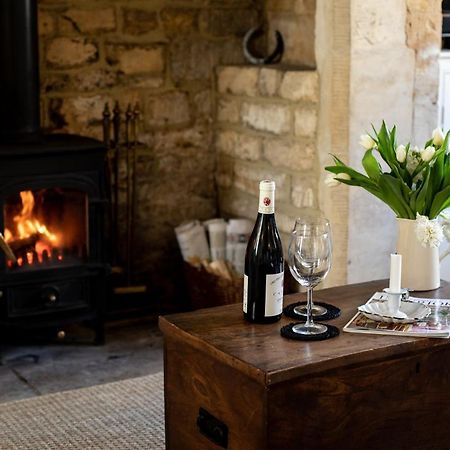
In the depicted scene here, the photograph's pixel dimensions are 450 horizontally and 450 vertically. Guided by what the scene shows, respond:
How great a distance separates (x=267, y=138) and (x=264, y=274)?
208 cm

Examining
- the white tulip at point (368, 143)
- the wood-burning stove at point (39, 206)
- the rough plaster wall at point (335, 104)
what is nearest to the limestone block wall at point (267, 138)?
the rough plaster wall at point (335, 104)

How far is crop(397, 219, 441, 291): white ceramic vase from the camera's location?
3.14 meters

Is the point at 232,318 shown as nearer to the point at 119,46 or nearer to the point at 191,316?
the point at 191,316

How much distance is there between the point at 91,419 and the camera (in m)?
3.70

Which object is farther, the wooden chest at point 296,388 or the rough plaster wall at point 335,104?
the rough plaster wall at point 335,104

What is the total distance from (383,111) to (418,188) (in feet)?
4.12

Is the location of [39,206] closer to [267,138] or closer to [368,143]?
[267,138]

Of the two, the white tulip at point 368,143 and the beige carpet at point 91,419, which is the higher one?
the white tulip at point 368,143

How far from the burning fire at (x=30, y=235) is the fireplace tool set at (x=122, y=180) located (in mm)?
568

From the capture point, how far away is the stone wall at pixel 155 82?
470 cm

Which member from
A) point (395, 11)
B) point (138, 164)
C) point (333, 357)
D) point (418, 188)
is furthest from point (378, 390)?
point (138, 164)

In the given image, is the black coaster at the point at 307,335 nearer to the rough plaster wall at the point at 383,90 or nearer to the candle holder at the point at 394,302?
the candle holder at the point at 394,302

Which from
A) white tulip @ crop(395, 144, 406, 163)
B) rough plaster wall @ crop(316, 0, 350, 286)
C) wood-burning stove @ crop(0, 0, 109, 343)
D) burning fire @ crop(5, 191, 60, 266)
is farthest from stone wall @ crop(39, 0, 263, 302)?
white tulip @ crop(395, 144, 406, 163)

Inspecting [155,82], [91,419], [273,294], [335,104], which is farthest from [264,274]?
[155,82]
